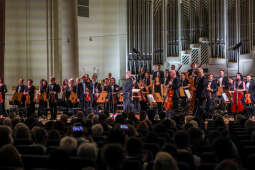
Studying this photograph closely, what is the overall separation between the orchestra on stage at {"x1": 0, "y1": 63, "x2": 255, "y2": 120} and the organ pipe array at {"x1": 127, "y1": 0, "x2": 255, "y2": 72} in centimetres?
308

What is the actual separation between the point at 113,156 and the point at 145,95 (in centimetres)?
942

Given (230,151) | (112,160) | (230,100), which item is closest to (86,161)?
(112,160)

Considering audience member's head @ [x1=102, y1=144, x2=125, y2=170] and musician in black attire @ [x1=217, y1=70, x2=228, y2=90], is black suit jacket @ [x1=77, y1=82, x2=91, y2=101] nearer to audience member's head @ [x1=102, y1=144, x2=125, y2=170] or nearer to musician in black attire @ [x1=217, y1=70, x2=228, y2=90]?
musician in black attire @ [x1=217, y1=70, x2=228, y2=90]

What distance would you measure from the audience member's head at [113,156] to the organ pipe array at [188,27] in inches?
501

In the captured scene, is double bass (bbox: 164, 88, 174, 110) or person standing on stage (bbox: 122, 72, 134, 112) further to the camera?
person standing on stage (bbox: 122, 72, 134, 112)

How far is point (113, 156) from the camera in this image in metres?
4.08

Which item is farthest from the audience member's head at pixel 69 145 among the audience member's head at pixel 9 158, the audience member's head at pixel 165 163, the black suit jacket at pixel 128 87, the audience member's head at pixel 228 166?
the black suit jacket at pixel 128 87

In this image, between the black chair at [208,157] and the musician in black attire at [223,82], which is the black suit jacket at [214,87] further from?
the black chair at [208,157]

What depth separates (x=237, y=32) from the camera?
16000 millimetres

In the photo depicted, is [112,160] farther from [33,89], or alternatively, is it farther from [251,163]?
[33,89]

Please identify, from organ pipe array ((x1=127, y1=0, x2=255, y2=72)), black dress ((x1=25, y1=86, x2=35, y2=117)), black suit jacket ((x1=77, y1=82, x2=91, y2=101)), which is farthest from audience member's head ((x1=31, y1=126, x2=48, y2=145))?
organ pipe array ((x1=127, y1=0, x2=255, y2=72))

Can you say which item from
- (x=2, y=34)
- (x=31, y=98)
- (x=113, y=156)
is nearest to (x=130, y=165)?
(x=113, y=156)

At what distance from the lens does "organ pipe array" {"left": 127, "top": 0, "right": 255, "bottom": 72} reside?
1595cm

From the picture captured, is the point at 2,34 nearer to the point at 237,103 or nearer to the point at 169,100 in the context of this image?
the point at 169,100
